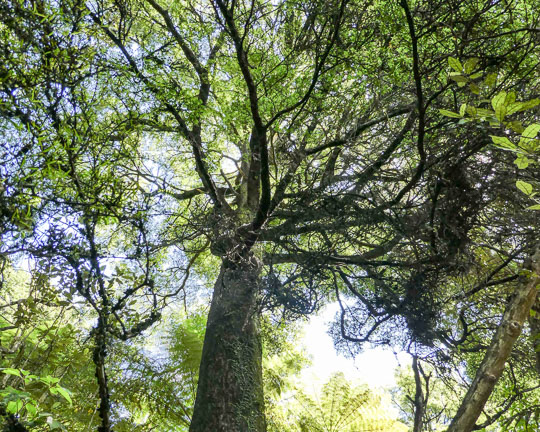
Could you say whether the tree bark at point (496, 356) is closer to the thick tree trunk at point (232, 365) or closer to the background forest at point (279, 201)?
the background forest at point (279, 201)

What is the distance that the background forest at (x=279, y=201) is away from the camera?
2197 millimetres

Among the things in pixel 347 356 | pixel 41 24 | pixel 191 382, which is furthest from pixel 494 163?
pixel 191 382

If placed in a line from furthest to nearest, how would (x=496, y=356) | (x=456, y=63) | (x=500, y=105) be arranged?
(x=496, y=356), (x=456, y=63), (x=500, y=105)

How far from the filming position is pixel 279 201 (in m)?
4.02

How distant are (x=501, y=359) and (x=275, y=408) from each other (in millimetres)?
5141

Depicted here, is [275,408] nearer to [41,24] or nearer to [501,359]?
[501,359]

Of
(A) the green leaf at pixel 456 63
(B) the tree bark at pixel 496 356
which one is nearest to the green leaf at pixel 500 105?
(A) the green leaf at pixel 456 63

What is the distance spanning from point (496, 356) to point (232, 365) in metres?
2.55

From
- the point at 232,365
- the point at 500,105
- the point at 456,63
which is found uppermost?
the point at 456,63

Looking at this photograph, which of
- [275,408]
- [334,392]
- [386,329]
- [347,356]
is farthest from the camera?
[334,392]

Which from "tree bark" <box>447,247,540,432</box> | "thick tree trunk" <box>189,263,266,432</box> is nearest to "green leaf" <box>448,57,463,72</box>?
"tree bark" <box>447,247,540,432</box>

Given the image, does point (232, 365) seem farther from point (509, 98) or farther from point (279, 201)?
point (509, 98)

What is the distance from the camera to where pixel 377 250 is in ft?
14.9

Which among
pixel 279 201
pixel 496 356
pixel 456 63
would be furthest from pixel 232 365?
pixel 456 63
